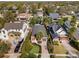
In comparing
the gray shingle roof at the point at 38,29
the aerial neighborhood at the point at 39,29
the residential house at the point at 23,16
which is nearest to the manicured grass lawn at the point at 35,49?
the aerial neighborhood at the point at 39,29

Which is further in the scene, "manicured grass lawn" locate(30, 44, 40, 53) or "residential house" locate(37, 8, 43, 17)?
"residential house" locate(37, 8, 43, 17)

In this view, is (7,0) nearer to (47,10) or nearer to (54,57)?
(47,10)

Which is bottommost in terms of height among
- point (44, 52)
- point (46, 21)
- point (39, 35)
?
point (44, 52)

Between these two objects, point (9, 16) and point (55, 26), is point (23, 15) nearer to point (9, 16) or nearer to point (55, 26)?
point (9, 16)

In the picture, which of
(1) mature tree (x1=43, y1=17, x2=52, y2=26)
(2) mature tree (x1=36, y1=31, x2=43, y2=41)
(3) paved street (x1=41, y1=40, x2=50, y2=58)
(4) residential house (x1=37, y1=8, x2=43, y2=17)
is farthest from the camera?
(4) residential house (x1=37, y1=8, x2=43, y2=17)

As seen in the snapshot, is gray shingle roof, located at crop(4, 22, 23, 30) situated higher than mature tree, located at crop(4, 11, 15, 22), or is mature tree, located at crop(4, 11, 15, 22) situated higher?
mature tree, located at crop(4, 11, 15, 22)

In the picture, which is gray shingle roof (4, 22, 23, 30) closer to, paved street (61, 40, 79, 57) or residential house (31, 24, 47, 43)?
residential house (31, 24, 47, 43)

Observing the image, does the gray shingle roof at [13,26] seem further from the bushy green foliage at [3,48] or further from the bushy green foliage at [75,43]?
the bushy green foliage at [75,43]

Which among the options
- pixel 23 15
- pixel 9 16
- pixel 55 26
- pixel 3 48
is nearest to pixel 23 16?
pixel 23 15

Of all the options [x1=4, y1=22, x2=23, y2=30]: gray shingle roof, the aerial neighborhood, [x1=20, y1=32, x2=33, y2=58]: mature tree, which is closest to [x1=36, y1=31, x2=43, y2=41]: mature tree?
the aerial neighborhood
